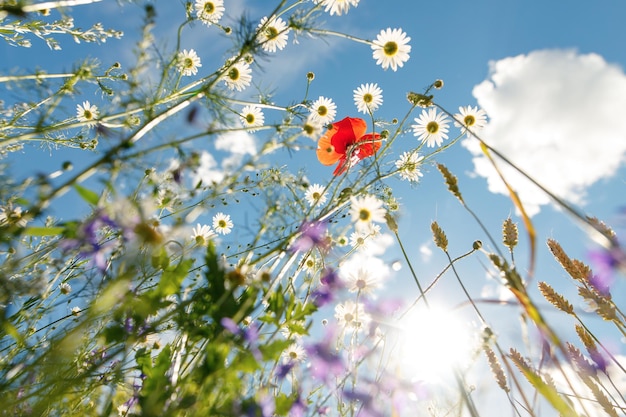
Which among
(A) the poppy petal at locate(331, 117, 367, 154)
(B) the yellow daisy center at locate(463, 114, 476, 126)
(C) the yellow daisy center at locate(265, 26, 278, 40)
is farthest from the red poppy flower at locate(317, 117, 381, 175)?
(B) the yellow daisy center at locate(463, 114, 476, 126)

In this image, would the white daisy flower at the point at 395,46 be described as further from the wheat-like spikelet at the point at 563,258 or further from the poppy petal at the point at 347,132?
the wheat-like spikelet at the point at 563,258

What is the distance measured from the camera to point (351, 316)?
142 centimetres

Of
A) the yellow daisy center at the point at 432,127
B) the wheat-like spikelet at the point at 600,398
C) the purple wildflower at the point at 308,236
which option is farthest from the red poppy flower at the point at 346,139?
the wheat-like spikelet at the point at 600,398

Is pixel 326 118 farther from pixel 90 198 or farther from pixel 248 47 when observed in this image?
pixel 90 198

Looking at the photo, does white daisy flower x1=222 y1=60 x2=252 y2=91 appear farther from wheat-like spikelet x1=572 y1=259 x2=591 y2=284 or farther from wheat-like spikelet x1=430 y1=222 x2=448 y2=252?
wheat-like spikelet x1=572 y1=259 x2=591 y2=284

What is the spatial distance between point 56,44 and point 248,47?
1578 mm

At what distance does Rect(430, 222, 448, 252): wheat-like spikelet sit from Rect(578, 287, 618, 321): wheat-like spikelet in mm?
459

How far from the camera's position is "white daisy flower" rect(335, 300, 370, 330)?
50.4 inches


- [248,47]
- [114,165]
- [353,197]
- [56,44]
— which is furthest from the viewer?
[56,44]

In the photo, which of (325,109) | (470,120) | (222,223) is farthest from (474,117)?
(222,223)

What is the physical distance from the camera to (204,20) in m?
1.99

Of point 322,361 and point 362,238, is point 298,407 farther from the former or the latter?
point 362,238

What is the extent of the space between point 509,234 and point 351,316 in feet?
1.82

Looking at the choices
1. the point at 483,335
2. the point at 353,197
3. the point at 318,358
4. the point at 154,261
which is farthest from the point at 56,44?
the point at 483,335
